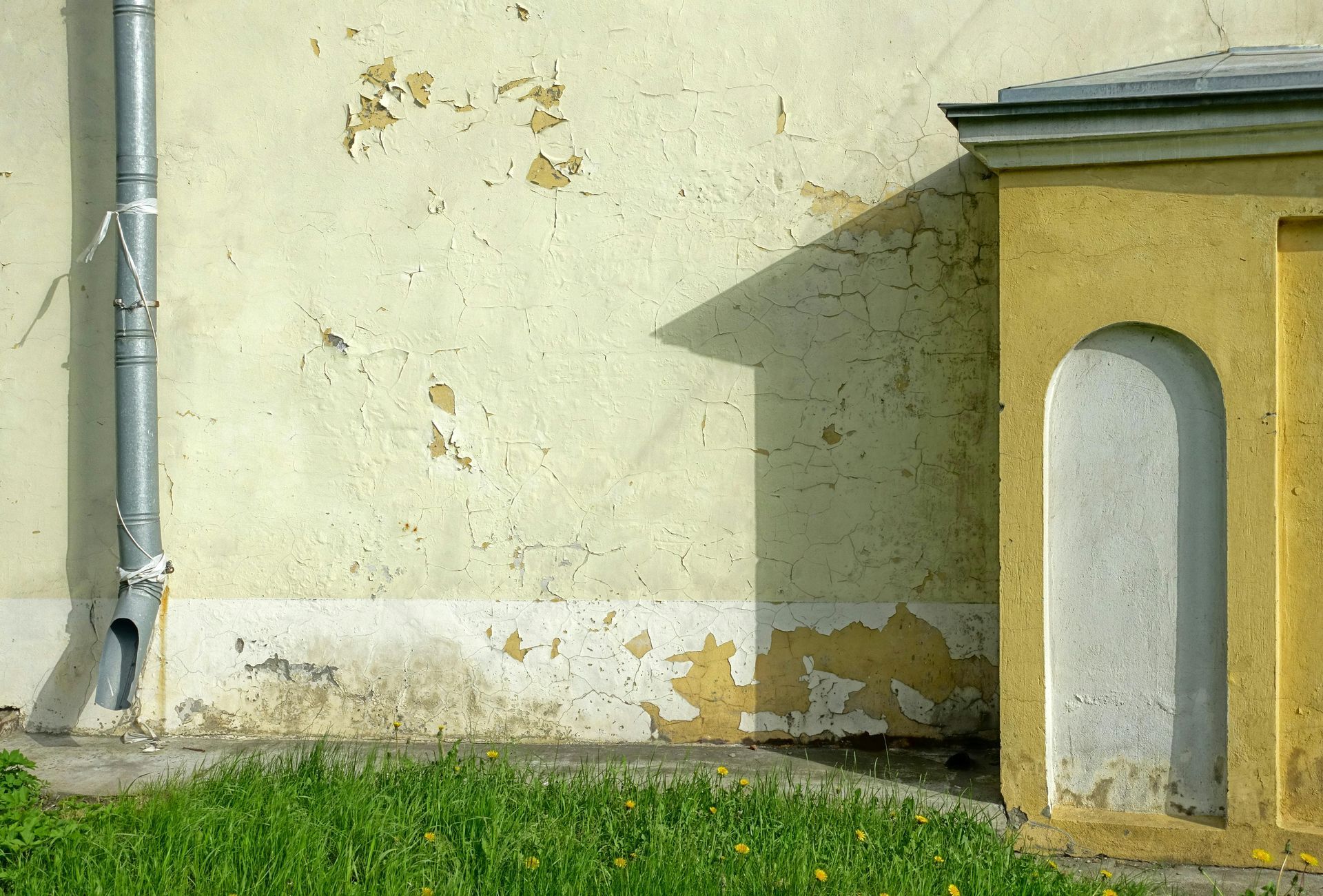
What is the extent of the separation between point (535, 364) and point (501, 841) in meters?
1.99

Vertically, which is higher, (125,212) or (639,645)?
(125,212)

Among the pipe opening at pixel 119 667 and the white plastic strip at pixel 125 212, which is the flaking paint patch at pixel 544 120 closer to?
the white plastic strip at pixel 125 212

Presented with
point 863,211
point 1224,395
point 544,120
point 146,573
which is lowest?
point 146,573

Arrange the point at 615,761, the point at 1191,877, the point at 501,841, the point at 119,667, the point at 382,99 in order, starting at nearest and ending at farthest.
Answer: the point at 501,841 → the point at 1191,877 → the point at 615,761 → the point at 119,667 → the point at 382,99

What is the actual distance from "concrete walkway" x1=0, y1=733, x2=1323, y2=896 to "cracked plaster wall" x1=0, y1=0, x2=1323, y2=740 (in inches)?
4.7

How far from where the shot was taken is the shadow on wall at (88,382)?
174 inches

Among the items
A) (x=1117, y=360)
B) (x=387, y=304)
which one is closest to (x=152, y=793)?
(x=387, y=304)

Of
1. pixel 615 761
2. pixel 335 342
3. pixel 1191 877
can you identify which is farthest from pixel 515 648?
pixel 1191 877

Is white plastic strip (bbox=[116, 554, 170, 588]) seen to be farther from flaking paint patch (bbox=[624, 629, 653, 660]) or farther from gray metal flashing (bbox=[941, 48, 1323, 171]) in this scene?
gray metal flashing (bbox=[941, 48, 1323, 171])

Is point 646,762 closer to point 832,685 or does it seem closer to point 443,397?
point 832,685

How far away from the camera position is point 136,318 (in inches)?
169

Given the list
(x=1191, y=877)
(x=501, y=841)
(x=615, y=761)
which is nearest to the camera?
(x=501, y=841)

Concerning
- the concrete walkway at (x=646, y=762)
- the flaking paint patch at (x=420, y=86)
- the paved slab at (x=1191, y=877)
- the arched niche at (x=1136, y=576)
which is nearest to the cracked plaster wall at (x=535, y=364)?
the flaking paint patch at (x=420, y=86)

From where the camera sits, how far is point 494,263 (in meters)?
4.30
